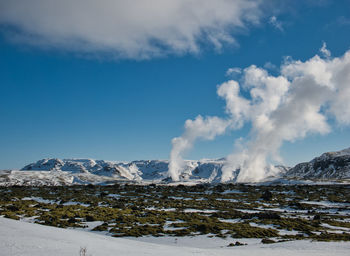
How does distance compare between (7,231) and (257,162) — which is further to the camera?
(257,162)

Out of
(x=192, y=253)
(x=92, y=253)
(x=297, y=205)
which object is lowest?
(x=297, y=205)

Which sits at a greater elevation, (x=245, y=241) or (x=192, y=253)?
(x=192, y=253)

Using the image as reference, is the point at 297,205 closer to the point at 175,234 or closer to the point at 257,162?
the point at 175,234

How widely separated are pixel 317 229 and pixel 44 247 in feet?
89.7

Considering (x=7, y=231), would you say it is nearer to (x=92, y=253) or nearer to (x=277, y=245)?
(x=92, y=253)

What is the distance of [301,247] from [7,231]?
18786 mm

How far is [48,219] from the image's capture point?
2997 cm

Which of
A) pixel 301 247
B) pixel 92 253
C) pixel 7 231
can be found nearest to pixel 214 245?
pixel 301 247

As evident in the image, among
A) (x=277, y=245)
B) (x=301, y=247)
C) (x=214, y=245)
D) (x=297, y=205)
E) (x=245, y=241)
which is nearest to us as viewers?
(x=301, y=247)

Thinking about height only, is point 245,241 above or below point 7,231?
below

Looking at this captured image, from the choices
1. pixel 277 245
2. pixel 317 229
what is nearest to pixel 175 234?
pixel 277 245

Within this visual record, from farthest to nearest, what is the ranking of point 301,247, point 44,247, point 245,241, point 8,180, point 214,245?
1. point 8,180
2. point 245,241
3. point 214,245
4. point 301,247
5. point 44,247

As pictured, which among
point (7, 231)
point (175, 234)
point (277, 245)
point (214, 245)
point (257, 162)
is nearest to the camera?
point (7, 231)

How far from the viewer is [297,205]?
51.5 metres
